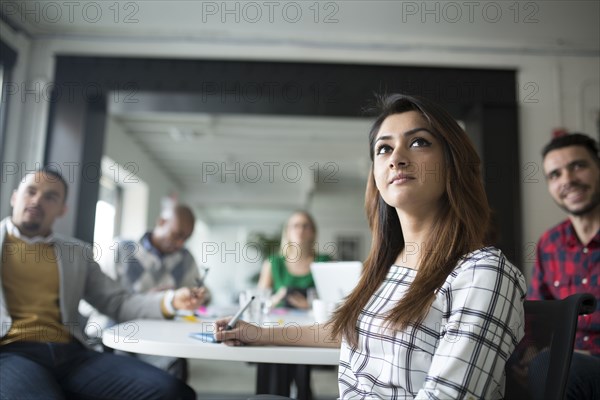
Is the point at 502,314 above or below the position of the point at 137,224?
below

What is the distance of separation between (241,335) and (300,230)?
91.1 inches

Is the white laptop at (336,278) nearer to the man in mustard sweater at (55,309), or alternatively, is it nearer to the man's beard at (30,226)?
the man in mustard sweater at (55,309)

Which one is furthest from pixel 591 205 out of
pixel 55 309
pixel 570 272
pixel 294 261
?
pixel 55 309

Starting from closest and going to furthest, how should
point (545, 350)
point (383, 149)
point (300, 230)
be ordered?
1. point (545, 350)
2. point (383, 149)
3. point (300, 230)

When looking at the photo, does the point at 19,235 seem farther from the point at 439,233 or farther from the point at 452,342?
the point at 452,342

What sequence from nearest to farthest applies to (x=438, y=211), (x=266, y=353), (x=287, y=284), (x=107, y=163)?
(x=438, y=211) < (x=266, y=353) < (x=287, y=284) < (x=107, y=163)

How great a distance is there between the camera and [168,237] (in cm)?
335

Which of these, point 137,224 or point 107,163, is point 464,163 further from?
point 137,224

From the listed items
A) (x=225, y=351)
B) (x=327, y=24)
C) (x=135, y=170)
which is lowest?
(x=225, y=351)

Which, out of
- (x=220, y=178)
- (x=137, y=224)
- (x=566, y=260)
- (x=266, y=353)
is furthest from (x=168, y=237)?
(x=220, y=178)

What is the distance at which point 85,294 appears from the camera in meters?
2.49

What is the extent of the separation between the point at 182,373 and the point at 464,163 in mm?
2163

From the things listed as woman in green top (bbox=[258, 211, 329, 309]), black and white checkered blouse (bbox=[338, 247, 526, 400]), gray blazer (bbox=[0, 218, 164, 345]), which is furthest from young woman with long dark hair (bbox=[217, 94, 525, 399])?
woman in green top (bbox=[258, 211, 329, 309])

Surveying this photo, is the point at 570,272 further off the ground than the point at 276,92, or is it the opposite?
the point at 276,92
